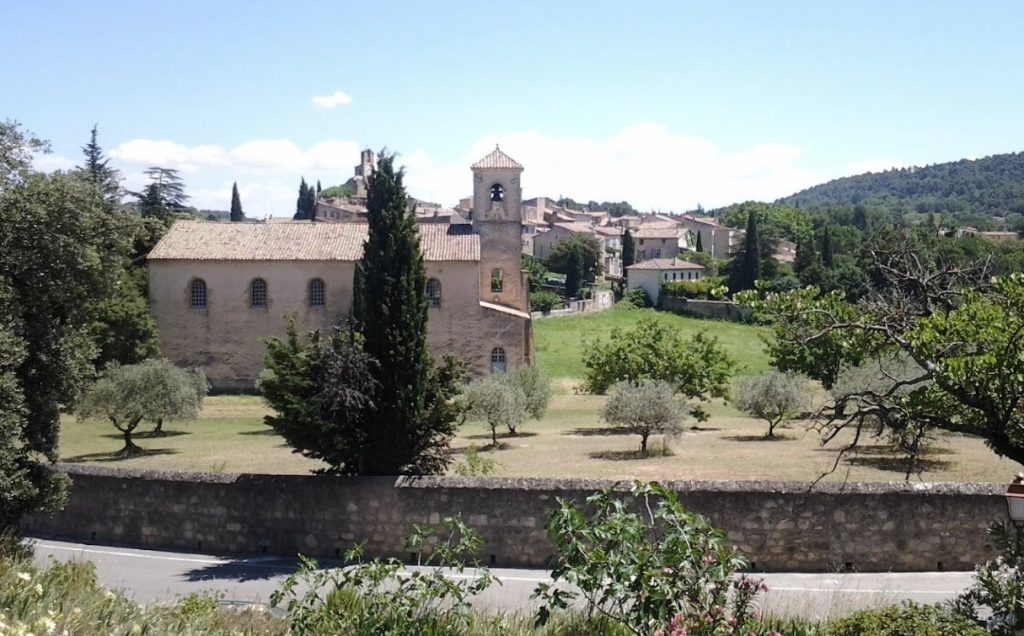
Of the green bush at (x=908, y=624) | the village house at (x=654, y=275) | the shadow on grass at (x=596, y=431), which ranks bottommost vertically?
the shadow on grass at (x=596, y=431)

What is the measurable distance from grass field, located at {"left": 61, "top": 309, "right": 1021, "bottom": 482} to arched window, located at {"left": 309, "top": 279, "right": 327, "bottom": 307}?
5.81m

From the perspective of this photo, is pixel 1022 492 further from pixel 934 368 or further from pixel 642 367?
pixel 642 367

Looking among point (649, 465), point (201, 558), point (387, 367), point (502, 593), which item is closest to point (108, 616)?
point (502, 593)

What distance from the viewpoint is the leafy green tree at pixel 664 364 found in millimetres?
33906

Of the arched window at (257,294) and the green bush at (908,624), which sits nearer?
the green bush at (908,624)

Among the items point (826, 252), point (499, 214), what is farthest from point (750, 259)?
point (499, 214)

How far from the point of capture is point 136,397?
2888cm

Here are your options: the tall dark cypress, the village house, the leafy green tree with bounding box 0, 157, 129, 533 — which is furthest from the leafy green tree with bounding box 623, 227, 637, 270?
the leafy green tree with bounding box 0, 157, 129, 533

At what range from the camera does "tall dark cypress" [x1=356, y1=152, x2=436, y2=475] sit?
54.1 feet

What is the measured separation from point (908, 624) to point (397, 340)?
37.2 feet

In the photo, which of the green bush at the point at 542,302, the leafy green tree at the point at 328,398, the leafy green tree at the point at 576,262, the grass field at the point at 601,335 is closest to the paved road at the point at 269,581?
the leafy green tree at the point at 328,398

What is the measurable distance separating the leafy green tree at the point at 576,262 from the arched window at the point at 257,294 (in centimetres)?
4914

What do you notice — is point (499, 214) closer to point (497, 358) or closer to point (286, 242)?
point (497, 358)

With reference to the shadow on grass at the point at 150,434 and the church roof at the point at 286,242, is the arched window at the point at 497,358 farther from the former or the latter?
the shadow on grass at the point at 150,434
